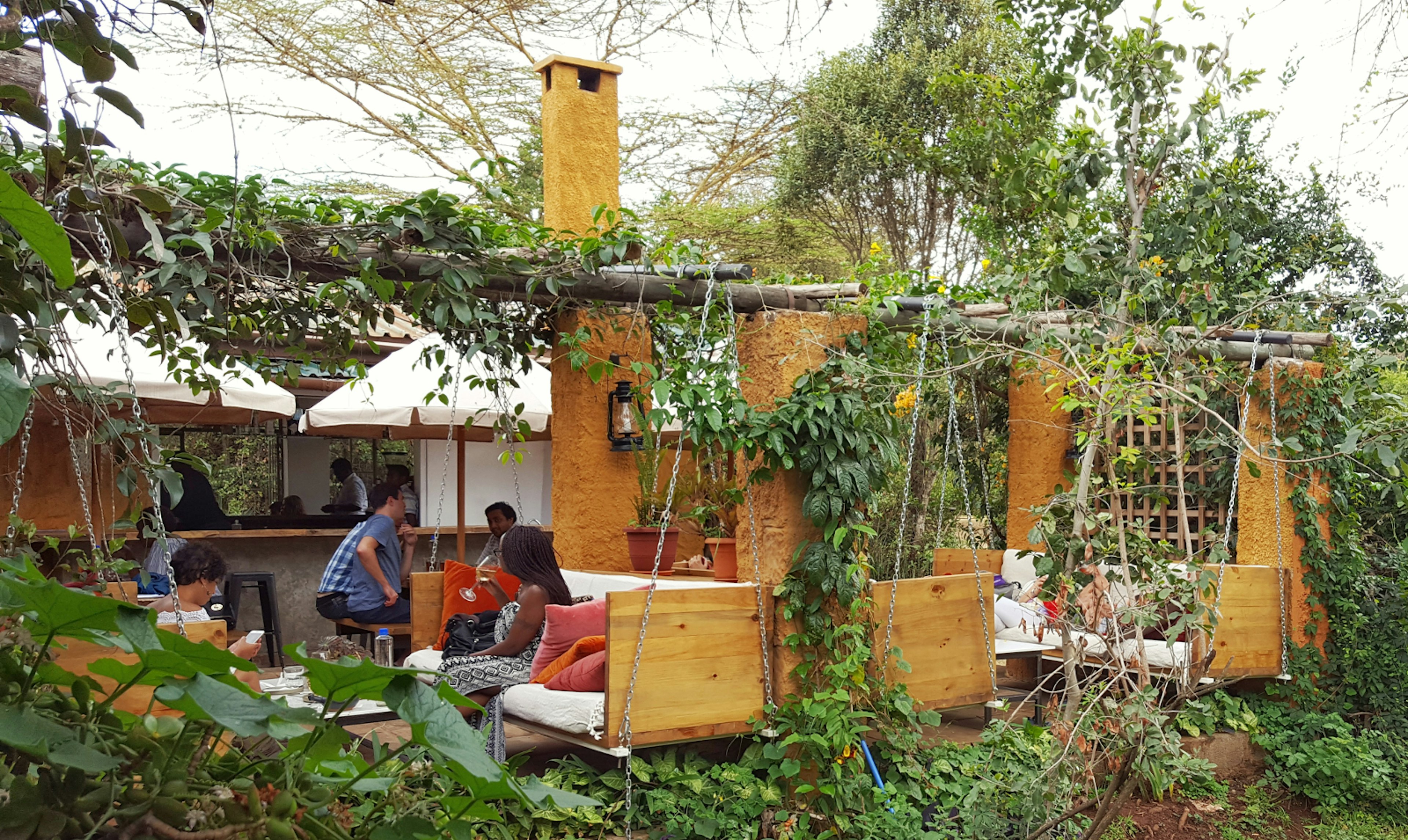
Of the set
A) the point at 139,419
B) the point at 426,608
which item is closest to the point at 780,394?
the point at 426,608

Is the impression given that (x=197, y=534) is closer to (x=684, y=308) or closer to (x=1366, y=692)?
(x=684, y=308)

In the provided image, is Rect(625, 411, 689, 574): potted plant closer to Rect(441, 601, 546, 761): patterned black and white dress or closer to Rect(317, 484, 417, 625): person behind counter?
Rect(441, 601, 546, 761): patterned black and white dress

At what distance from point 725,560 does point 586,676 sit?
1.46 metres

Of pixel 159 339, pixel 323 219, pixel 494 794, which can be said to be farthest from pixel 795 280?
pixel 494 794

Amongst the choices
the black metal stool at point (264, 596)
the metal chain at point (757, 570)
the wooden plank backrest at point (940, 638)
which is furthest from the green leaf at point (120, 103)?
the black metal stool at point (264, 596)

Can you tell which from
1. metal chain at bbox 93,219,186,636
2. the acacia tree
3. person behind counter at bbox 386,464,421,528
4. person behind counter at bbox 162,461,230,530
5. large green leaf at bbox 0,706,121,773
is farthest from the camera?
the acacia tree

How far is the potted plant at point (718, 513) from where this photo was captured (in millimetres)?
6039

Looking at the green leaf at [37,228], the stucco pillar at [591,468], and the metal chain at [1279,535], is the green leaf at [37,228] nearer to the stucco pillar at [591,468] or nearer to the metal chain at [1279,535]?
the stucco pillar at [591,468]

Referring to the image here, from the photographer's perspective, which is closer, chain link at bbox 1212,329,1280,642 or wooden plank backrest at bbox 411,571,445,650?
chain link at bbox 1212,329,1280,642

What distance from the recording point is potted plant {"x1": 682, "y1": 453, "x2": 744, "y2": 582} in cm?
604

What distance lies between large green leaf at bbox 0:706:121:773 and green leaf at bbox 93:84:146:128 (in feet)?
3.74

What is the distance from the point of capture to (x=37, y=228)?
2.92 ft

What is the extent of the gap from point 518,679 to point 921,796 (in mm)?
1971

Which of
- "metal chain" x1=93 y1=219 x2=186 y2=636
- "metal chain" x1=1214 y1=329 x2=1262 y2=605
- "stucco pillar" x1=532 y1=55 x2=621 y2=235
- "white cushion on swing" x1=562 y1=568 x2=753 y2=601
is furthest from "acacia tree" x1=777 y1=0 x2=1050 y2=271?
"metal chain" x1=93 y1=219 x2=186 y2=636
